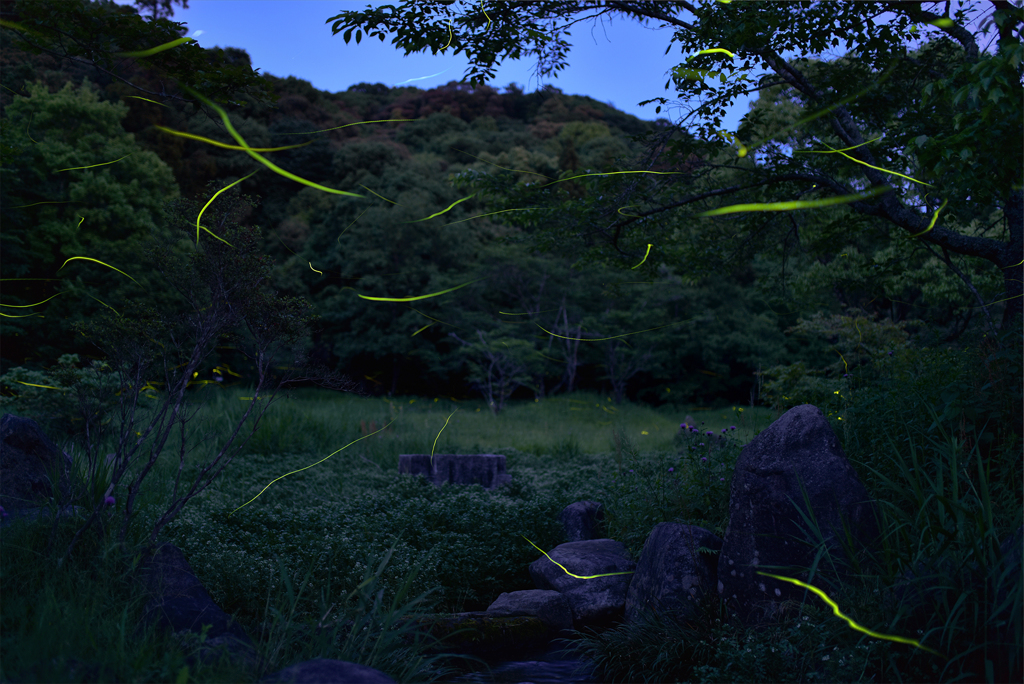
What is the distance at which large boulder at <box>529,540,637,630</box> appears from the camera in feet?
18.0

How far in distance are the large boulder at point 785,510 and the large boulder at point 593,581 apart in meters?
1.37

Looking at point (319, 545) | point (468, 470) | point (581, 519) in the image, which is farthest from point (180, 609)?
point (468, 470)

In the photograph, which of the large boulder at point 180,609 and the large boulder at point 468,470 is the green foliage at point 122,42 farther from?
the large boulder at point 468,470

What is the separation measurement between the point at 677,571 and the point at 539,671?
127 centimetres

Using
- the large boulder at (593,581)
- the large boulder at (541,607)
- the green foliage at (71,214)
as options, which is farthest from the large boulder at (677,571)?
the green foliage at (71,214)

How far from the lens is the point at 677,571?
4.59 meters

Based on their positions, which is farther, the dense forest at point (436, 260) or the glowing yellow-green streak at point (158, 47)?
the dense forest at point (436, 260)

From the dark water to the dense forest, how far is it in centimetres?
491

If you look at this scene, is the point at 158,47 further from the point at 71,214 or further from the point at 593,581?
the point at 71,214

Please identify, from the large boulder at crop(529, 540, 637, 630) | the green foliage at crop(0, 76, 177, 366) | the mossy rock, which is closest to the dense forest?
the green foliage at crop(0, 76, 177, 366)

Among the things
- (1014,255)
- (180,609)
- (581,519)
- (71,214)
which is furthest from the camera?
(71,214)

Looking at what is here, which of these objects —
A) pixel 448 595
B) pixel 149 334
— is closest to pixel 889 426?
pixel 448 595

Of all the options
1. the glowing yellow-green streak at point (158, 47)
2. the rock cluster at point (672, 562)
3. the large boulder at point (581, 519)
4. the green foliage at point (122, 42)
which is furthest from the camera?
the large boulder at point (581, 519)

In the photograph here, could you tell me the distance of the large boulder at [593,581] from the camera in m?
5.50
